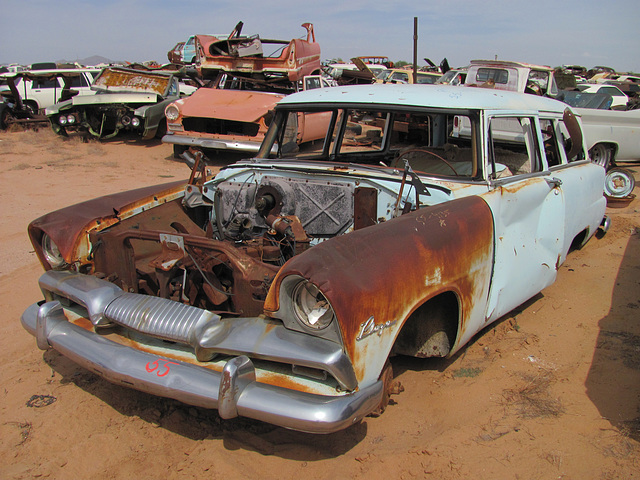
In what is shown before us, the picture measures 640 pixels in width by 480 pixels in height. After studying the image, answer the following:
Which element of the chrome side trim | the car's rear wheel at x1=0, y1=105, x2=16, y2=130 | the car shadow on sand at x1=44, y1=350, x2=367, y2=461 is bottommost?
the car shadow on sand at x1=44, y1=350, x2=367, y2=461

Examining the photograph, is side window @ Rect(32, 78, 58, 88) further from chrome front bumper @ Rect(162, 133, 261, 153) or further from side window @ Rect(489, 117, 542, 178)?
side window @ Rect(489, 117, 542, 178)

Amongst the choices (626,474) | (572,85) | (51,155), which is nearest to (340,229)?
(626,474)

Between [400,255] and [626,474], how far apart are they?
4.54 feet

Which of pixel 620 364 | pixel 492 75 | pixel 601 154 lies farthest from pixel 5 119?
pixel 620 364

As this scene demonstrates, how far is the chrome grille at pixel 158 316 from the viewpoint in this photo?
2398 mm

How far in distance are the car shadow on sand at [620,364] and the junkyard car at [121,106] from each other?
9.53 meters

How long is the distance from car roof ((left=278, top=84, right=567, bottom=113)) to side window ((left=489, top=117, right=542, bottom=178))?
13 centimetres

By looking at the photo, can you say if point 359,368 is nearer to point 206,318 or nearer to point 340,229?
point 206,318

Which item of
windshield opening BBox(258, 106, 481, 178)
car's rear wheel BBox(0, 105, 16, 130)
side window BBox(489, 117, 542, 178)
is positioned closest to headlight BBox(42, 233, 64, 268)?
windshield opening BBox(258, 106, 481, 178)

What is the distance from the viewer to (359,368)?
2.15 metres

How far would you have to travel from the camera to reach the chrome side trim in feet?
6.70

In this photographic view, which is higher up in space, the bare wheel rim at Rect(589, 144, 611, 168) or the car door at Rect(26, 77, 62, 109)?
the car door at Rect(26, 77, 62, 109)

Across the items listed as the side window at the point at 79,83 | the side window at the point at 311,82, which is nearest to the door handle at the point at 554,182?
the side window at the point at 311,82

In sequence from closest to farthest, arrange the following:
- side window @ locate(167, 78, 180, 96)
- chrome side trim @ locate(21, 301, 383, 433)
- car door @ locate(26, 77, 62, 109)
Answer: chrome side trim @ locate(21, 301, 383, 433) < side window @ locate(167, 78, 180, 96) < car door @ locate(26, 77, 62, 109)
